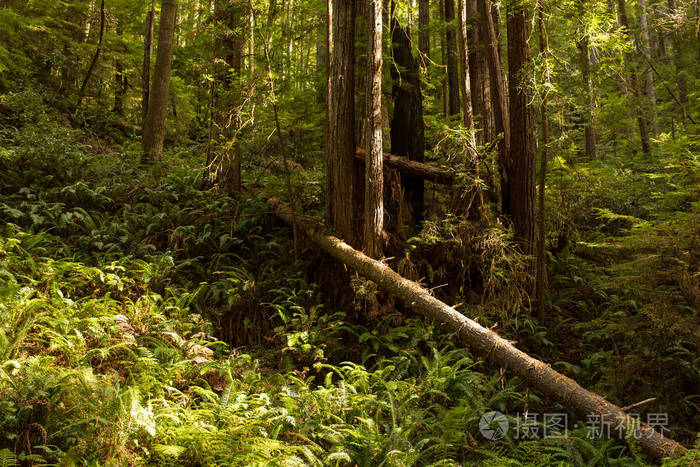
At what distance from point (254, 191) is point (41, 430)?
6608 millimetres

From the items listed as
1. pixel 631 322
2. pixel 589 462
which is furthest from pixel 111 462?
pixel 631 322

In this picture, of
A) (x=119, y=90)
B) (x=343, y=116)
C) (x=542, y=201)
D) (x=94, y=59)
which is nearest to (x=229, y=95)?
(x=343, y=116)

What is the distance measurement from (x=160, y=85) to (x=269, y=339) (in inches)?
312

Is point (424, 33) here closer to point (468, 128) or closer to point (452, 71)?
point (452, 71)

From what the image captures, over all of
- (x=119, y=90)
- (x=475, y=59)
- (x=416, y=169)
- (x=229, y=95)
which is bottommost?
(x=416, y=169)

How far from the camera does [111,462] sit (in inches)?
124

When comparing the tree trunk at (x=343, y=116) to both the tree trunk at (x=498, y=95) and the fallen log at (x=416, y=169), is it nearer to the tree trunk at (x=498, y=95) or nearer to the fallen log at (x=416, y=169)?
the fallen log at (x=416, y=169)

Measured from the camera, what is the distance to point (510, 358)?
4.41 m

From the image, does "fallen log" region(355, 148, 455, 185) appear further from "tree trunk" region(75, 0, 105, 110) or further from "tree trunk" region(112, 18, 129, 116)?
"tree trunk" region(112, 18, 129, 116)

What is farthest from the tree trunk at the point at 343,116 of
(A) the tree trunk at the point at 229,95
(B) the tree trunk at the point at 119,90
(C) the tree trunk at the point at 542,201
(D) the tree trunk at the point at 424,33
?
(B) the tree trunk at the point at 119,90

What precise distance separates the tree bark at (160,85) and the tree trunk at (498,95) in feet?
24.8

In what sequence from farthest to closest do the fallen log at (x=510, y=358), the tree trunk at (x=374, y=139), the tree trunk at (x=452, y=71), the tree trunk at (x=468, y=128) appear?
the tree trunk at (x=452, y=71) < the tree trunk at (x=468, y=128) < the tree trunk at (x=374, y=139) < the fallen log at (x=510, y=358)

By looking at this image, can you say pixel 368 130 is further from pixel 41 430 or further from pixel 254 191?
pixel 41 430

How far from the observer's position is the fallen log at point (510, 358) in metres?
3.53
